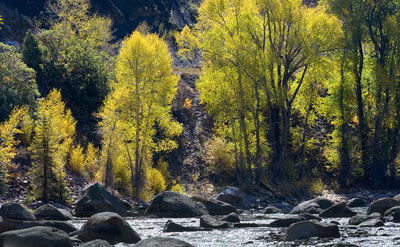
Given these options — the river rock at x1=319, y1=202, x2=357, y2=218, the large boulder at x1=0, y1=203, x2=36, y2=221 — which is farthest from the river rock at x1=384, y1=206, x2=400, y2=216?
the large boulder at x1=0, y1=203, x2=36, y2=221

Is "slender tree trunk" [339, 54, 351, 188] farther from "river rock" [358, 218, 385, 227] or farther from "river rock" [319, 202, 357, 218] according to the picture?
"river rock" [358, 218, 385, 227]

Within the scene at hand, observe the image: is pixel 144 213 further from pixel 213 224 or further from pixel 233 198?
pixel 233 198

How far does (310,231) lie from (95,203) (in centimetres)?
1107

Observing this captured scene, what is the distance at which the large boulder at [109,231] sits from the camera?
18391 mm

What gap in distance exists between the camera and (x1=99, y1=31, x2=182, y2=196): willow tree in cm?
3650

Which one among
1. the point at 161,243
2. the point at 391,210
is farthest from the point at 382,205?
the point at 161,243

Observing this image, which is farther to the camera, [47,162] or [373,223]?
[47,162]

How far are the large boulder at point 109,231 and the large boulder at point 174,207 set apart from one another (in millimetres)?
8967

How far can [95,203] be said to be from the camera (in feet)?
88.5

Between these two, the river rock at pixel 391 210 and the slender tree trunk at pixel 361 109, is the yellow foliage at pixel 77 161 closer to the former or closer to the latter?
the river rock at pixel 391 210

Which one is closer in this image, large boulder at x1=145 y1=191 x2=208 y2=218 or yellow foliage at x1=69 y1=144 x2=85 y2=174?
large boulder at x1=145 y1=191 x2=208 y2=218

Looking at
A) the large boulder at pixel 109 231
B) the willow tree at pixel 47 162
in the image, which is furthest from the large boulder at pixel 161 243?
the willow tree at pixel 47 162

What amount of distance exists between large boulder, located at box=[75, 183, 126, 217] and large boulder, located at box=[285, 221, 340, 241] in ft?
33.4

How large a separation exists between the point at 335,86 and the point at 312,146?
5362 millimetres
